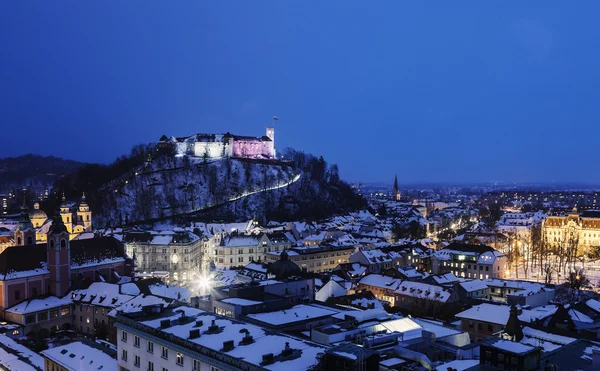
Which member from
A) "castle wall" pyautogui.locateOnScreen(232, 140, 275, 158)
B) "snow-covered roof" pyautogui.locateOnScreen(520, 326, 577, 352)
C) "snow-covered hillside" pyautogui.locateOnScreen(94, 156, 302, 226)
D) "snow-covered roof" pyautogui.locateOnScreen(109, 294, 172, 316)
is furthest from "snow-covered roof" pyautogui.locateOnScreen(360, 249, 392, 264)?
"castle wall" pyautogui.locateOnScreen(232, 140, 275, 158)

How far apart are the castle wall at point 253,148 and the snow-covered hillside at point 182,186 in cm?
899

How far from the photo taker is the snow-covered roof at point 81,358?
32.1 m

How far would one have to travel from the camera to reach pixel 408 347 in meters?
26.6

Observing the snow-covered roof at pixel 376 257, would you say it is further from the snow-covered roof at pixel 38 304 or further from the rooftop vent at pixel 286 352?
the rooftop vent at pixel 286 352

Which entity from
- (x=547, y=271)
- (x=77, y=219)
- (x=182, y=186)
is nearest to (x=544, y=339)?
(x=547, y=271)

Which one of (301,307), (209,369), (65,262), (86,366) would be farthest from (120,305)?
(209,369)

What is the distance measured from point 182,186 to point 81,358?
325ft

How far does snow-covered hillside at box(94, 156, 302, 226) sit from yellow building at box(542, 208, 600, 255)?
59.4 m

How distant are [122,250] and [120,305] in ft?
49.8

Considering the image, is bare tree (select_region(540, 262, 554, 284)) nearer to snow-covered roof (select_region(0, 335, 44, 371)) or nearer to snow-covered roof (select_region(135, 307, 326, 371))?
snow-covered roof (select_region(135, 307, 326, 371))

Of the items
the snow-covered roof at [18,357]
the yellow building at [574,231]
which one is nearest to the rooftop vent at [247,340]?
the snow-covered roof at [18,357]

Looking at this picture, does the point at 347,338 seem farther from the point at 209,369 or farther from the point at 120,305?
the point at 120,305

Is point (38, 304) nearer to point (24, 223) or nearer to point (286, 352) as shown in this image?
point (24, 223)

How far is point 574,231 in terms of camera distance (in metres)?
105
